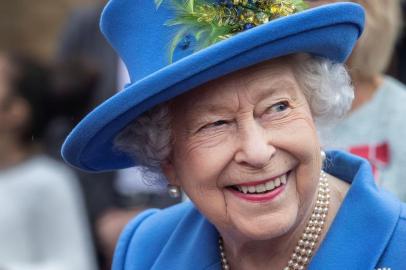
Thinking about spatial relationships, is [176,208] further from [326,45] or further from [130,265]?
[326,45]

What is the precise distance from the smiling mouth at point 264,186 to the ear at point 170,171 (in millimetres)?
337

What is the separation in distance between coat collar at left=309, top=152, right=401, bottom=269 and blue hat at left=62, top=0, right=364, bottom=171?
1.36 feet

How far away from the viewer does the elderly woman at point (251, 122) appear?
11.2ft

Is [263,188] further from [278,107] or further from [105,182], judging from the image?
[105,182]

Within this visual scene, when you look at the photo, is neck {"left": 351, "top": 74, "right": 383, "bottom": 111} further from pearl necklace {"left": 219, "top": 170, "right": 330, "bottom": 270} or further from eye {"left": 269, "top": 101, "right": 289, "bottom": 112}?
eye {"left": 269, "top": 101, "right": 289, "bottom": 112}

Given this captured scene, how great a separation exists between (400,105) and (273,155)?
1422mm

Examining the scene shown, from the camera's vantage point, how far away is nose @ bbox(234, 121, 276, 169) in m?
3.45

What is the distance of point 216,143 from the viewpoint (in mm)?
3559

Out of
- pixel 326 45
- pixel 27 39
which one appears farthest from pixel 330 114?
pixel 27 39

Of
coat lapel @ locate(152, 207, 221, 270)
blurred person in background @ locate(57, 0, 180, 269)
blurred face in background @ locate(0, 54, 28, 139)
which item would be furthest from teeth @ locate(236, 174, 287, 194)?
blurred face in background @ locate(0, 54, 28, 139)

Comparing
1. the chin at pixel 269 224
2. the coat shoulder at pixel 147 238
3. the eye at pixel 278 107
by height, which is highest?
the eye at pixel 278 107

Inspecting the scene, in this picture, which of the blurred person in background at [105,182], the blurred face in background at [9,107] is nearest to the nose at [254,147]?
the blurred person in background at [105,182]

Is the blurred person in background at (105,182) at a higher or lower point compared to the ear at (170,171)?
lower

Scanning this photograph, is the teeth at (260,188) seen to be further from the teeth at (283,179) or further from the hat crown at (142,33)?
the hat crown at (142,33)
